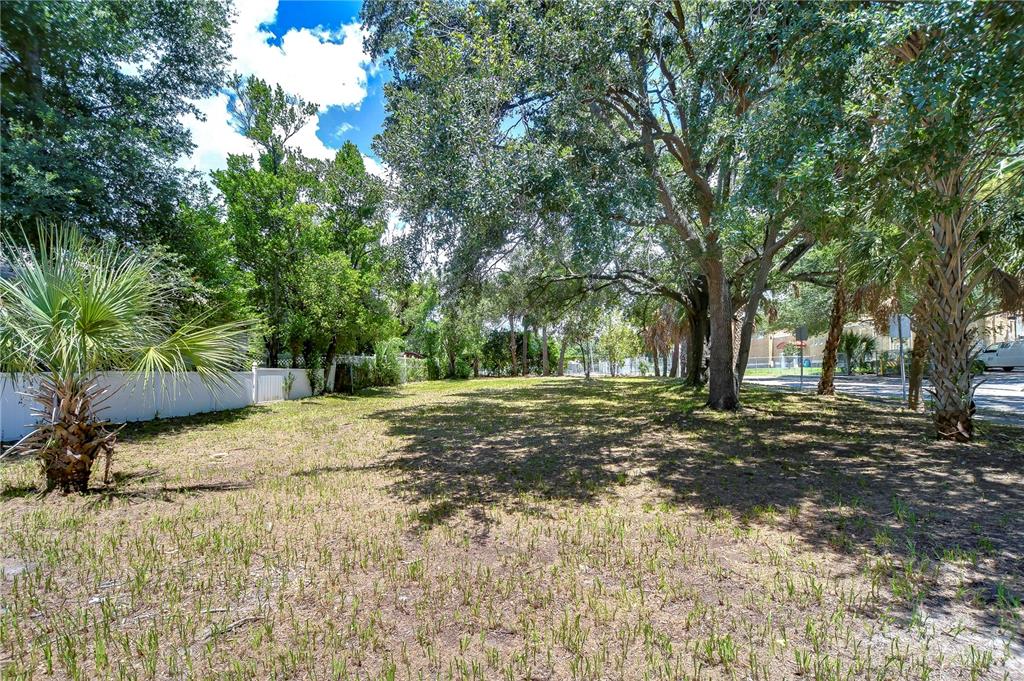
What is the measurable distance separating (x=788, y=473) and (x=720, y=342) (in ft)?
19.4

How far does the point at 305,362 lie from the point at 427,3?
50.1ft

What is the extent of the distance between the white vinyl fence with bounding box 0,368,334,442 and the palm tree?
266mm

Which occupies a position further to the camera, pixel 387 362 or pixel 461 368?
pixel 461 368

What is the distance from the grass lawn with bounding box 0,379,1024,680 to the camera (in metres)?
2.17

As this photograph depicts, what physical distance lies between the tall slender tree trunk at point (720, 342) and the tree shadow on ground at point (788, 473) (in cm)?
78

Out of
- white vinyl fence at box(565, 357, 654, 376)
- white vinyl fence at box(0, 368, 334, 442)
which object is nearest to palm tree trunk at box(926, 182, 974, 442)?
white vinyl fence at box(0, 368, 334, 442)

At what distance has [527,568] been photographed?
3.11 meters

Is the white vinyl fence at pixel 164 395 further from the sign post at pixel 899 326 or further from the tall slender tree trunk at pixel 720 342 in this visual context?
the sign post at pixel 899 326

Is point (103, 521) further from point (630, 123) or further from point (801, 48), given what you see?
point (630, 123)

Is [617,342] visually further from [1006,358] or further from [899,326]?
[899,326]

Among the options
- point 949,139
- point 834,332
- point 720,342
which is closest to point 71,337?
point 949,139

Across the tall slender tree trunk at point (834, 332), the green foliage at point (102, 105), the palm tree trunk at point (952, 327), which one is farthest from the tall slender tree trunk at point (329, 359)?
the palm tree trunk at point (952, 327)

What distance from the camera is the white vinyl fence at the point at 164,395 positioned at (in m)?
7.58

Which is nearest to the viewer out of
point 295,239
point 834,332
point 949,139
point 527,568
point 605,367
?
point 527,568
